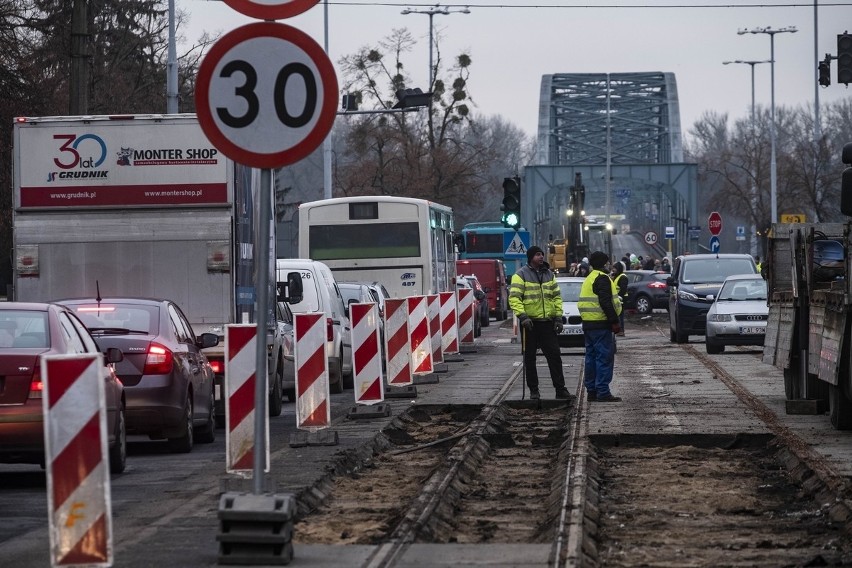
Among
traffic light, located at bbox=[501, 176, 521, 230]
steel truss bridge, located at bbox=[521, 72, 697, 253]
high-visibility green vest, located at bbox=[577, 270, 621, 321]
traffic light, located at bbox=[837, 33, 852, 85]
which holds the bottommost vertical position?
high-visibility green vest, located at bbox=[577, 270, 621, 321]

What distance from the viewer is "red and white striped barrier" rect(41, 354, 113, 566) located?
288 inches

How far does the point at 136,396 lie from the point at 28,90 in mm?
17152

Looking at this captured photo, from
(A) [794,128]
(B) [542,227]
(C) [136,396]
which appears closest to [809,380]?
(C) [136,396]

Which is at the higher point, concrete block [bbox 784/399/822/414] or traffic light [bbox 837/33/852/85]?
traffic light [bbox 837/33/852/85]

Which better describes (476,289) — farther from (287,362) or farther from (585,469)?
(585,469)

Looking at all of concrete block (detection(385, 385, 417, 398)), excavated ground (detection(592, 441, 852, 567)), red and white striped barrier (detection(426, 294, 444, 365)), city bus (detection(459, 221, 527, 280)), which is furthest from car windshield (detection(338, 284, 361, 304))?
city bus (detection(459, 221, 527, 280))

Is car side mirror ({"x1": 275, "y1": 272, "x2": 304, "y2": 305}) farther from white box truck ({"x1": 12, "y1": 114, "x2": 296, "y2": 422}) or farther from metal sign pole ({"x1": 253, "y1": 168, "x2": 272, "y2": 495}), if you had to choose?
metal sign pole ({"x1": 253, "y1": 168, "x2": 272, "y2": 495})

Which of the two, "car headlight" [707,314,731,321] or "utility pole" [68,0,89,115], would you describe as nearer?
"utility pole" [68,0,89,115]

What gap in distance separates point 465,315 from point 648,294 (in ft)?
67.9

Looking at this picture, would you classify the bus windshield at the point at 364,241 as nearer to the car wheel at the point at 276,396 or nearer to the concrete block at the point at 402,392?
the concrete block at the point at 402,392

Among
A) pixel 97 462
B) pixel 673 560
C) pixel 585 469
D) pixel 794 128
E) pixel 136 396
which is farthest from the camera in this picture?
pixel 794 128

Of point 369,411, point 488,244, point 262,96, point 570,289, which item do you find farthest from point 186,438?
point 488,244

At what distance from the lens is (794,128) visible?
462ft

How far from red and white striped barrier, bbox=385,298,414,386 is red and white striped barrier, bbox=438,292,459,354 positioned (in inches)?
297
